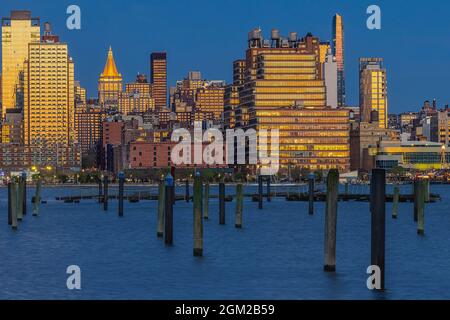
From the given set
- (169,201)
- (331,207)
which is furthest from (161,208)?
(331,207)

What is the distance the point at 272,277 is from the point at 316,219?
169 ft

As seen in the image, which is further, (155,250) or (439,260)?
(155,250)

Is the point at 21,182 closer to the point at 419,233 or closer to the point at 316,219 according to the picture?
the point at 316,219

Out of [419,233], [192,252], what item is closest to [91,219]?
[419,233]

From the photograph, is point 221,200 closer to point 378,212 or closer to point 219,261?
Result: point 219,261

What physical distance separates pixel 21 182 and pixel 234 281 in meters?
47.6

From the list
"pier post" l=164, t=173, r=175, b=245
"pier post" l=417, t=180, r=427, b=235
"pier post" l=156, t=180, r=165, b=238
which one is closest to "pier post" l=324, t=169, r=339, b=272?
"pier post" l=164, t=173, r=175, b=245

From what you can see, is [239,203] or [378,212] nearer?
[378,212]

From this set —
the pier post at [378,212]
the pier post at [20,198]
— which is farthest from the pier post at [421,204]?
the pier post at [378,212]

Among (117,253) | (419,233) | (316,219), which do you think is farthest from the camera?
(316,219)

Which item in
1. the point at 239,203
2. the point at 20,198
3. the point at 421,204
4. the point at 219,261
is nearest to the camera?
the point at 219,261

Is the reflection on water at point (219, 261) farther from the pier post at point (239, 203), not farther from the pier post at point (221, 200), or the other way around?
the pier post at point (221, 200)

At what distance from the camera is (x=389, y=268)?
54031 millimetres
